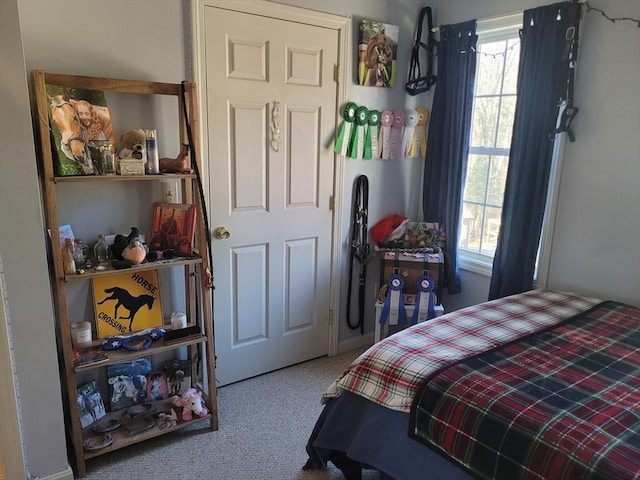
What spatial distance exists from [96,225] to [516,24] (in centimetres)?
245

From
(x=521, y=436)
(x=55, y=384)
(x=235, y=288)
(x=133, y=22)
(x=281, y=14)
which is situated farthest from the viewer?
(x=235, y=288)

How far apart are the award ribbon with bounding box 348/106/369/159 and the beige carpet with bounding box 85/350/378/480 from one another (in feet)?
4.65

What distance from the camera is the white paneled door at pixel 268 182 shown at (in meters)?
2.45

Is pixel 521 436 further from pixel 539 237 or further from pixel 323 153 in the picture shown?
pixel 323 153

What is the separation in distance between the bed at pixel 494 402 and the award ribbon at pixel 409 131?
51.4 inches

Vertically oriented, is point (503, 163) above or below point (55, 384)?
above

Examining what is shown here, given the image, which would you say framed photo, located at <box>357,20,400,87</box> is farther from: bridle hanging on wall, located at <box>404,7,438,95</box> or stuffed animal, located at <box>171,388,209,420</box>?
stuffed animal, located at <box>171,388,209,420</box>

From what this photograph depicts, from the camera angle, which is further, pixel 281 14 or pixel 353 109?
pixel 353 109

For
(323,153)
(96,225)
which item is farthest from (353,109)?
(96,225)

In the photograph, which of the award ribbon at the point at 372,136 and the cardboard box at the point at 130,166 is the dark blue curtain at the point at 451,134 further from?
the cardboard box at the point at 130,166

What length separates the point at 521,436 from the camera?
137 cm

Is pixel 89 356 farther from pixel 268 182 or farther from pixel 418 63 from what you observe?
pixel 418 63

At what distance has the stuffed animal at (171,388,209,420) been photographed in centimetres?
231

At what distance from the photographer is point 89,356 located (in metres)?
2.04
